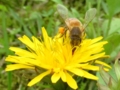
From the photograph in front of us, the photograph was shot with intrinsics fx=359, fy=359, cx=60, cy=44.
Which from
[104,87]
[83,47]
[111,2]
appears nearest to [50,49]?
[83,47]

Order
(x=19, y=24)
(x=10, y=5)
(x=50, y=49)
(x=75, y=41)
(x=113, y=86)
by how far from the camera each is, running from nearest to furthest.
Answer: (x=113, y=86), (x=75, y=41), (x=50, y=49), (x=19, y=24), (x=10, y=5)

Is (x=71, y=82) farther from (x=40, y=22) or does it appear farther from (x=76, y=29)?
(x=40, y=22)

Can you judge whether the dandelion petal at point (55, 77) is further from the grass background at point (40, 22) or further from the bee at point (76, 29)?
the grass background at point (40, 22)

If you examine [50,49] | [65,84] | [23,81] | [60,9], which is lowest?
[23,81]

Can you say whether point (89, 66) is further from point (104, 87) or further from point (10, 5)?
point (10, 5)

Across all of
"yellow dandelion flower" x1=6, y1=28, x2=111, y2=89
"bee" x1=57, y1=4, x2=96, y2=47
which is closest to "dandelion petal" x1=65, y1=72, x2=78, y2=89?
"yellow dandelion flower" x1=6, y1=28, x2=111, y2=89

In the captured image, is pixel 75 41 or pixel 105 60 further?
pixel 105 60

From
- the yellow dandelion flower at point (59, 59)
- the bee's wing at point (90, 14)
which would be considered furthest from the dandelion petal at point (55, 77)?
the bee's wing at point (90, 14)

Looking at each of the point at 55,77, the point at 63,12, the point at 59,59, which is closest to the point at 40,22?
the point at 63,12
